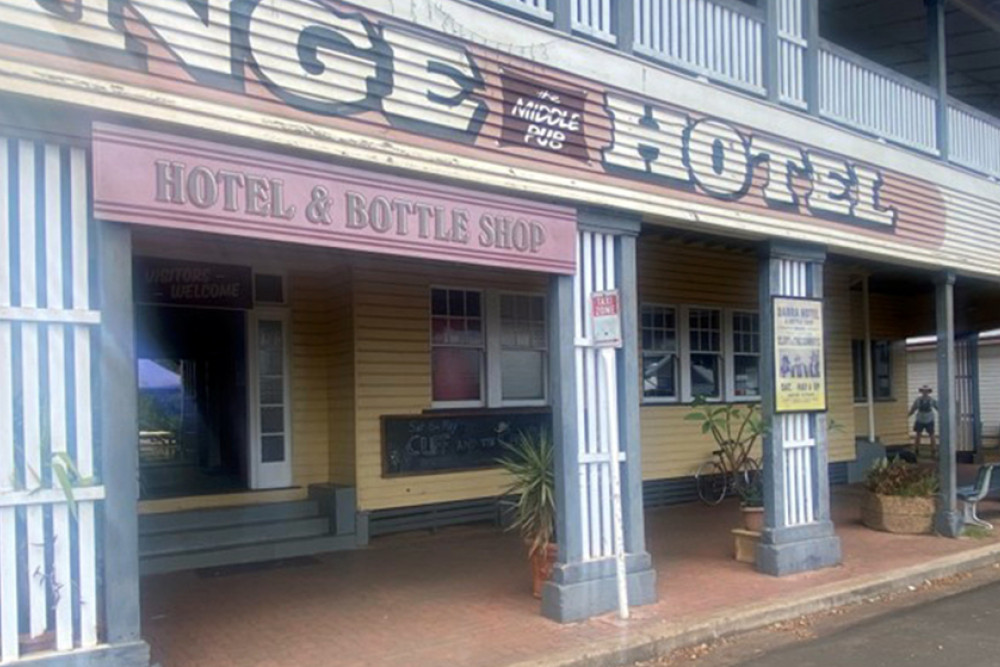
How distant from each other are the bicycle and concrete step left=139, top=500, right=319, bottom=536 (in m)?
6.03

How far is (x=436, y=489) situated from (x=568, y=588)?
3.89m

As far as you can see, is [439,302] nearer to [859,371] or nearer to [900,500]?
[900,500]

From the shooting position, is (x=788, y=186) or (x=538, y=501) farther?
(x=788, y=186)

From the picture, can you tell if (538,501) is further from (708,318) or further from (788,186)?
(708,318)

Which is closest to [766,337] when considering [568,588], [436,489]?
[568,588]

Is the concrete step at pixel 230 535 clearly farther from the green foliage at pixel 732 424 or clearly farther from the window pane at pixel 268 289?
the green foliage at pixel 732 424

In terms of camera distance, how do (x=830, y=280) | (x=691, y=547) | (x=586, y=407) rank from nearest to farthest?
(x=586, y=407) < (x=691, y=547) < (x=830, y=280)

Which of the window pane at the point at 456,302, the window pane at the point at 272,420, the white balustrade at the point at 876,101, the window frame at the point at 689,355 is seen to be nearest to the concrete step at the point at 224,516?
the window pane at the point at 272,420

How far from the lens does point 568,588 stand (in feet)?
23.1

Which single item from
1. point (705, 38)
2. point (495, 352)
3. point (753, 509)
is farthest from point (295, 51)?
point (753, 509)

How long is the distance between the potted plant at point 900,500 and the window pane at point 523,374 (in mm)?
4278

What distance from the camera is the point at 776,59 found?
29.8ft

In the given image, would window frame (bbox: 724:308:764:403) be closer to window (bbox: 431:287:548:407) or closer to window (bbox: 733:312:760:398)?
window (bbox: 733:312:760:398)

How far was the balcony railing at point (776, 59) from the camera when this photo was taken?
7.68 metres
